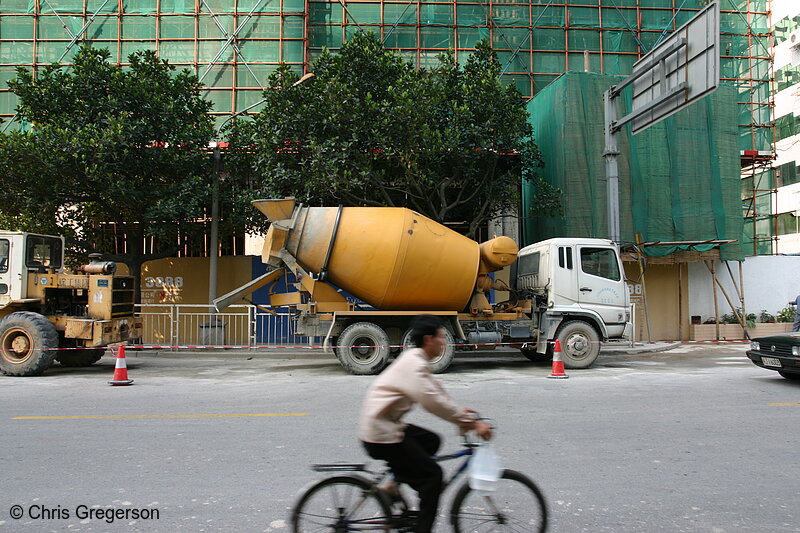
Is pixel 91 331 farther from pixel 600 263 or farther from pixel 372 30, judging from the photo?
pixel 372 30

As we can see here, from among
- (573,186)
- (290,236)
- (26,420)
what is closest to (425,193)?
(573,186)

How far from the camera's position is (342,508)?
3428mm

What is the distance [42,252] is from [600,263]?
12.0 m

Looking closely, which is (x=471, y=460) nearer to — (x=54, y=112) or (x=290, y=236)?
(x=290, y=236)

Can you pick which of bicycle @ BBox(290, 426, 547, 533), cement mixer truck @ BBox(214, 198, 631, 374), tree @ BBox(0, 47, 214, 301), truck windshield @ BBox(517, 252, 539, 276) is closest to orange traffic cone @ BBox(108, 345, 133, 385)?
cement mixer truck @ BBox(214, 198, 631, 374)

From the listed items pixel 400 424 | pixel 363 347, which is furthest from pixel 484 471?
pixel 363 347

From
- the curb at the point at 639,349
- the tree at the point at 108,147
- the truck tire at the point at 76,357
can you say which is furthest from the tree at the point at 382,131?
the truck tire at the point at 76,357

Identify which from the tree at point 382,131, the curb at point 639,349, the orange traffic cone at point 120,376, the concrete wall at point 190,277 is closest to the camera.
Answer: the orange traffic cone at point 120,376

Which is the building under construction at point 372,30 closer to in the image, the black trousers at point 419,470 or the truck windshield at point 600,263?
the truck windshield at point 600,263

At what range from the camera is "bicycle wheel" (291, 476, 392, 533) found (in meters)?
3.38

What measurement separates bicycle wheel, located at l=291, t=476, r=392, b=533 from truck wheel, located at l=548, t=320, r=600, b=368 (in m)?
9.58

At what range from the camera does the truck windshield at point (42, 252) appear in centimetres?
1193

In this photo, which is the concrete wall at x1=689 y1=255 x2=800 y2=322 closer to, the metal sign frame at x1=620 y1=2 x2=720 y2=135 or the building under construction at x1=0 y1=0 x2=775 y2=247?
the building under construction at x1=0 y1=0 x2=775 y2=247

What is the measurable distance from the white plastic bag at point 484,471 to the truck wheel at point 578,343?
30.8 feet
